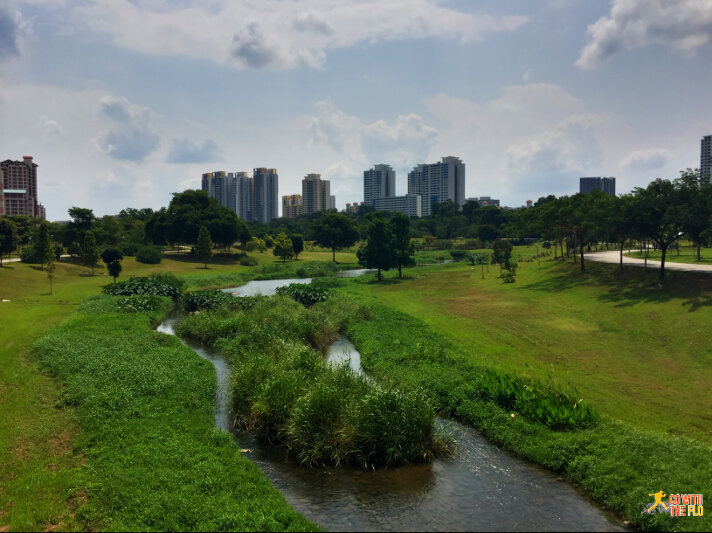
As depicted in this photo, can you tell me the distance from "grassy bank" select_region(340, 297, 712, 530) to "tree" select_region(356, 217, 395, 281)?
40550 millimetres

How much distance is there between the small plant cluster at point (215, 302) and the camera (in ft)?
136

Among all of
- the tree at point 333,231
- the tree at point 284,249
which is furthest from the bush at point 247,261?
the tree at point 333,231

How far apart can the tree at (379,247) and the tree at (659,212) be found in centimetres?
3033

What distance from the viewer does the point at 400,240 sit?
67.2 metres

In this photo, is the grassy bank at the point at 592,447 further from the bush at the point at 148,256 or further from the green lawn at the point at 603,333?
the bush at the point at 148,256

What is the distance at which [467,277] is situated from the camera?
61.7m

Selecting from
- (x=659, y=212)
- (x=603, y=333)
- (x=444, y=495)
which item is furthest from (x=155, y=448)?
(x=659, y=212)

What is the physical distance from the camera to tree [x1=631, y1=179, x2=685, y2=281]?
38.1m

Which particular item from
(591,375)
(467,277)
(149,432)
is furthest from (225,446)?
(467,277)

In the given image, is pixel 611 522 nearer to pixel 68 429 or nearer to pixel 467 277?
pixel 68 429

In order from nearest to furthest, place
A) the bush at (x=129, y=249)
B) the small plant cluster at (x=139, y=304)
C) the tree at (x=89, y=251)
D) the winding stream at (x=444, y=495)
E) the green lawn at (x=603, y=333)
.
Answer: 1. the winding stream at (x=444, y=495)
2. the green lawn at (x=603, y=333)
3. the small plant cluster at (x=139, y=304)
4. the tree at (x=89, y=251)
5. the bush at (x=129, y=249)

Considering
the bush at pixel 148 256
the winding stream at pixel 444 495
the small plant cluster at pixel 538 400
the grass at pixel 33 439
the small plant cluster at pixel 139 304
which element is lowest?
the winding stream at pixel 444 495

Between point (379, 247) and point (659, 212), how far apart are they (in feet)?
108

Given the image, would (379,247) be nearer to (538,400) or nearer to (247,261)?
(247,261)
